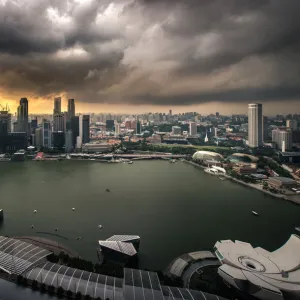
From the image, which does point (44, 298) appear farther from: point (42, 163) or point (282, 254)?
point (42, 163)

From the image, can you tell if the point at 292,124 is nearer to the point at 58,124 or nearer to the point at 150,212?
the point at 58,124

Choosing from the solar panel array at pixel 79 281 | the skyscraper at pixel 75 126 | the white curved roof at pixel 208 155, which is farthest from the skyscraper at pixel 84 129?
the solar panel array at pixel 79 281

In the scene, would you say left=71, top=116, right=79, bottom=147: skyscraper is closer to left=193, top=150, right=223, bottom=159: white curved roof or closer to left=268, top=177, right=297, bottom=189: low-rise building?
left=193, top=150, right=223, bottom=159: white curved roof

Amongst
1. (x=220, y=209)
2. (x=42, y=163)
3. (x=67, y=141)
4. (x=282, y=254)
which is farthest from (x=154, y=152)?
(x=282, y=254)

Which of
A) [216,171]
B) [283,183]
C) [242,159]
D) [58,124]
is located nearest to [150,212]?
[283,183]

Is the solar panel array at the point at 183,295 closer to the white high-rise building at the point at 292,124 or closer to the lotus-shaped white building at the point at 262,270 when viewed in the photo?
the lotus-shaped white building at the point at 262,270
